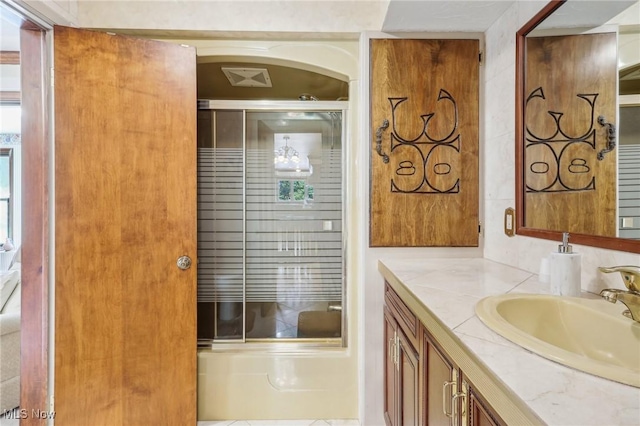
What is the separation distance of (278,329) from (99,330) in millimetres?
973

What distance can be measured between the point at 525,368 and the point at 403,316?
692mm

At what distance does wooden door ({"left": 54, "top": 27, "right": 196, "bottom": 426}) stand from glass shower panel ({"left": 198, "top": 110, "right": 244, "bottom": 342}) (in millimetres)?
226

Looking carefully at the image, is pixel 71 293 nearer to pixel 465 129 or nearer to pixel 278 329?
pixel 278 329

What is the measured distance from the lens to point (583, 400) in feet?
1.57

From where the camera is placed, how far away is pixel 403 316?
4.12ft

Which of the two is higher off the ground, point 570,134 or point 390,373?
point 570,134

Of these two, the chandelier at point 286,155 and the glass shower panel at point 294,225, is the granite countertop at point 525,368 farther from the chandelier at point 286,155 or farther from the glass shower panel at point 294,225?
the chandelier at point 286,155

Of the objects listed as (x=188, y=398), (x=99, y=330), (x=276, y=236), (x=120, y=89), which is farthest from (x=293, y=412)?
(x=120, y=89)

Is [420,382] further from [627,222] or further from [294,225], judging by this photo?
[294,225]

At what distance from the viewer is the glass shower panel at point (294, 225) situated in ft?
6.27

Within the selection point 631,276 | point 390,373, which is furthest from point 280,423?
point 631,276

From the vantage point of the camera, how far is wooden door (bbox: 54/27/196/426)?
1562mm

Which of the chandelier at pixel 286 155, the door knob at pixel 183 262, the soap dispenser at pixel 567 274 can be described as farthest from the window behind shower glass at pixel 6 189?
the soap dispenser at pixel 567 274

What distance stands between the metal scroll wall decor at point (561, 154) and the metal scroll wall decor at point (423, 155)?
1.23ft
